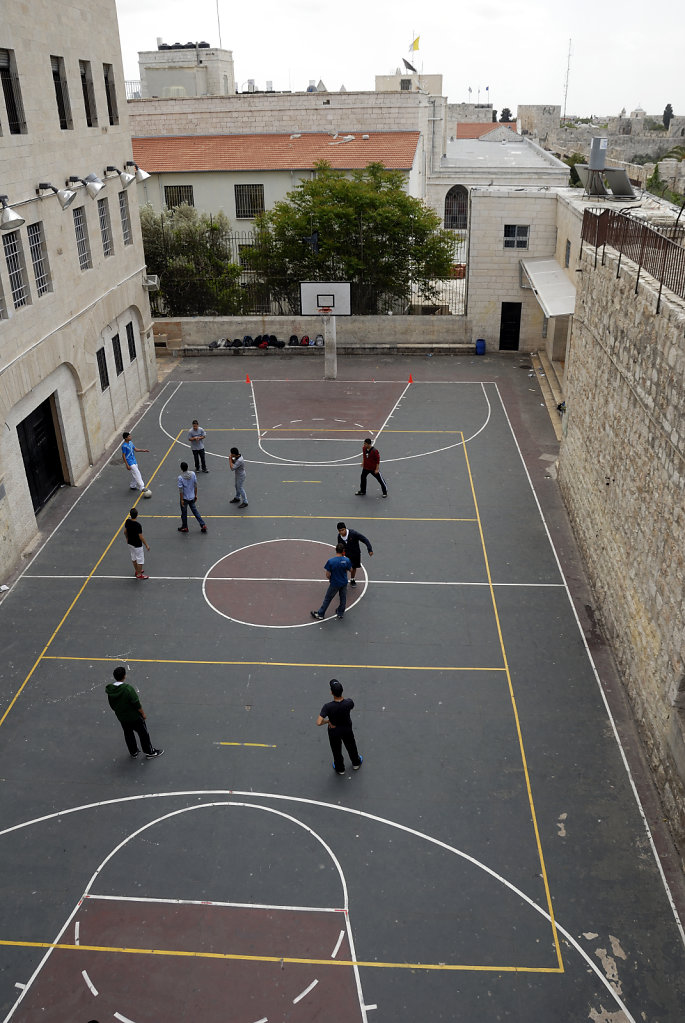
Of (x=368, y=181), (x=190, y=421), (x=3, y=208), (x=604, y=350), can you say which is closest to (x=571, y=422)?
(x=604, y=350)

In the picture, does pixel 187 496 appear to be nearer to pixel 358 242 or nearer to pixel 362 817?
pixel 362 817

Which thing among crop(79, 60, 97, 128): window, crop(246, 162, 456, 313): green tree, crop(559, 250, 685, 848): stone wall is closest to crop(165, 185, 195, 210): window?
crop(246, 162, 456, 313): green tree

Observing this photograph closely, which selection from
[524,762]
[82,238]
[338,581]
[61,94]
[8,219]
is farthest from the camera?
[82,238]

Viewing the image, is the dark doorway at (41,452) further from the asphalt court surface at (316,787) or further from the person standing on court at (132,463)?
the person standing on court at (132,463)

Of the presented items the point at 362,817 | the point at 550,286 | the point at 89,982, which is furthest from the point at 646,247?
the point at 89,982

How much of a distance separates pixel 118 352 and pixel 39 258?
21.0 ft

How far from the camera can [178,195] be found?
42719 millimetres

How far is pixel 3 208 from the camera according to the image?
686 inches

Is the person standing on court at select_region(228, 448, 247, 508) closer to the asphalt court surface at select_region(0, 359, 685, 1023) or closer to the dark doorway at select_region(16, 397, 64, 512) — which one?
the asphalt court surface at select_region(0, 359, 685, 1023)

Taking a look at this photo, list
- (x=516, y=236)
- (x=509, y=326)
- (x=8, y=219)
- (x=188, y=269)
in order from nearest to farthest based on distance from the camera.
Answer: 1. (x=8, y=219)
2. (x=516, y=236)
3. (x=509, y=326)
4. (x=188, y=269)

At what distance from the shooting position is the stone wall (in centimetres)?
1202

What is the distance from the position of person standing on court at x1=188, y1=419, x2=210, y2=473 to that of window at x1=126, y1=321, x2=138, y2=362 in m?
7.00

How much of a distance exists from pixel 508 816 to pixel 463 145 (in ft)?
247

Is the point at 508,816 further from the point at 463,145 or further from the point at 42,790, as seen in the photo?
the point at 463,145
